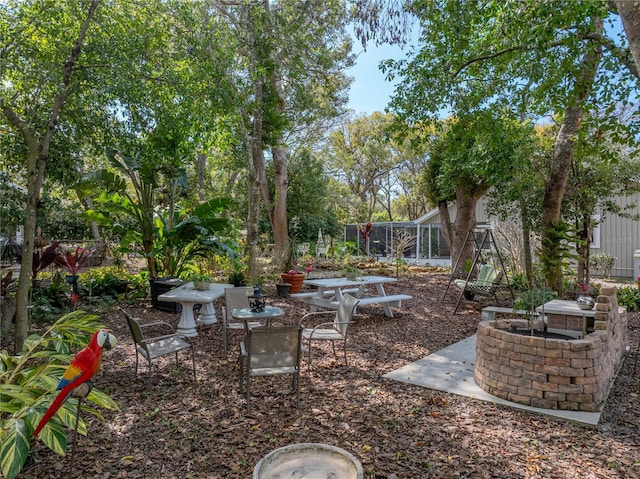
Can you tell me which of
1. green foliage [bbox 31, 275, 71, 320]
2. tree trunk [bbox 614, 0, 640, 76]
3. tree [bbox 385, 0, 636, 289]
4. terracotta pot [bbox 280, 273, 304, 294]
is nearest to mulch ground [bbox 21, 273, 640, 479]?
green foliage [bbox 31, 275, 71, 320]

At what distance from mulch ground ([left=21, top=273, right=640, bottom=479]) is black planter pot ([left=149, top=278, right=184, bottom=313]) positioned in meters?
2.68

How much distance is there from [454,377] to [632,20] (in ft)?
12.4

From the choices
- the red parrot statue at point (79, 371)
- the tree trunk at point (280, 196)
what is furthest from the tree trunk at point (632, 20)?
the tree trunk at point (280, 196)

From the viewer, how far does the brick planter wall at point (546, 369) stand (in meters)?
3.60

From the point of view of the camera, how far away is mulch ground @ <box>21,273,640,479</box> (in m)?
2.75

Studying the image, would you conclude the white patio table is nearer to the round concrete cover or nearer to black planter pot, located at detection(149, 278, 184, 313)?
black planter pot, located at detection(149, 278, 184, 313)

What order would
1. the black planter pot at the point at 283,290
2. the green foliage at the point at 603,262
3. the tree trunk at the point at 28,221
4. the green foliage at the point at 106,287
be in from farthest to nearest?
the green foliage at the point at 603,262, the black planter pot at the point at 283,290, the green foliage at the point at 106,287, the tree trunk at the point at 28,221

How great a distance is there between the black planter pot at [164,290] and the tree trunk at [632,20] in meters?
7.42

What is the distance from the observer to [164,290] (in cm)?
788

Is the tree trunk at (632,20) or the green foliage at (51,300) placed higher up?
the tree trunk at (632,20)

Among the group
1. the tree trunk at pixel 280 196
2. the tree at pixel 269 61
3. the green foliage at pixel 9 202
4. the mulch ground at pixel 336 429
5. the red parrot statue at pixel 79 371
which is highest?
the tree at pixel 269 61

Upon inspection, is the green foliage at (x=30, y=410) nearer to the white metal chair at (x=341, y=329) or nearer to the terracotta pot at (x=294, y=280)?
the white metal chair at (x=341, y=329)

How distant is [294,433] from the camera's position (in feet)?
10.4

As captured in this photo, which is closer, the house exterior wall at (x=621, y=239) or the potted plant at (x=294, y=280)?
the potted plant at (x=294, y=280)
